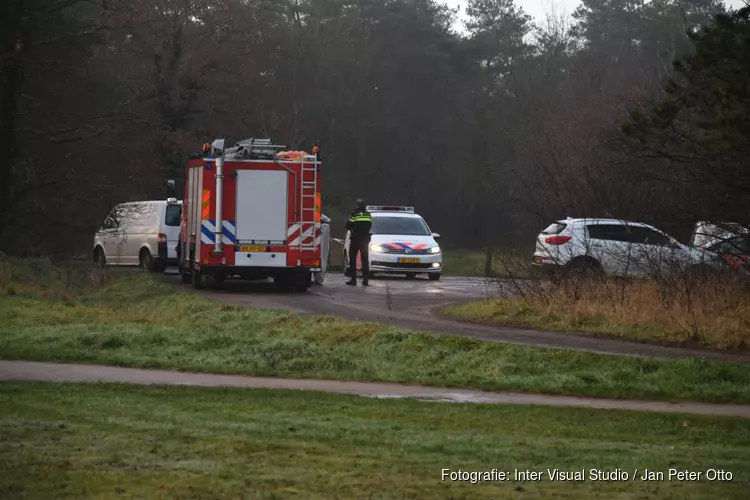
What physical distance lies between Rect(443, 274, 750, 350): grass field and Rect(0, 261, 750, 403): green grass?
2.82 metres

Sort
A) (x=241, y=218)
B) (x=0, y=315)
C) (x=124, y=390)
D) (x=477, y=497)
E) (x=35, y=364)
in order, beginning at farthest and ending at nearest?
(x=241, y=218), (x=0, y=315), (x=35, y=364), (x=124, y=390), (x=477, y=497)

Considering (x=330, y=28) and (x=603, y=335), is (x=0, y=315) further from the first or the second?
(x=330, y=28)

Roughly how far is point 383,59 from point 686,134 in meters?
58.0

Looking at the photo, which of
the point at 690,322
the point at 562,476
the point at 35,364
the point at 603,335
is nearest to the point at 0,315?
the point at 35,364

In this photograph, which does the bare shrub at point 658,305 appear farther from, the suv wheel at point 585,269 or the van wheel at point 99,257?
the van wheel at point 99,257

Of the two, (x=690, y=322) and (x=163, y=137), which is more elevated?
(x=163, y=137)

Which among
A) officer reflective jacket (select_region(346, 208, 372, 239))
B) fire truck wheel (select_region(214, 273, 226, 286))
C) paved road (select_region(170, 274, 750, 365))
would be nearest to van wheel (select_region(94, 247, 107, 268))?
paved road (select_region(170, 274, 750, 365))

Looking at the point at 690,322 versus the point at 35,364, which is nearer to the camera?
the point at 35,364

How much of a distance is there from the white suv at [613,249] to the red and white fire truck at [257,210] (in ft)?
15.3

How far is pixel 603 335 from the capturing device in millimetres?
17375

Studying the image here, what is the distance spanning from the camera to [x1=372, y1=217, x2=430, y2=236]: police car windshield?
100ft

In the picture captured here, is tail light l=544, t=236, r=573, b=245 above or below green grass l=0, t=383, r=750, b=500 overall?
above

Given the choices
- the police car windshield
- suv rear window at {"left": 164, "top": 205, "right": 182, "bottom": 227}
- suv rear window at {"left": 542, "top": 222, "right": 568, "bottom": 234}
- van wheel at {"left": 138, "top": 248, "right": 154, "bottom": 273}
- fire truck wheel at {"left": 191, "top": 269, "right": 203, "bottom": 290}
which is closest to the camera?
suv rear window at {"left": 542, "top": 222, "right": 568, "bottom": 234}

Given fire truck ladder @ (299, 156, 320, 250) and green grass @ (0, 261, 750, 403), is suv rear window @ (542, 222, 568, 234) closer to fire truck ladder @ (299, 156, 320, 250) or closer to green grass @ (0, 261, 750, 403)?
fire truck ladder @ (299, 156, 320, 250)
